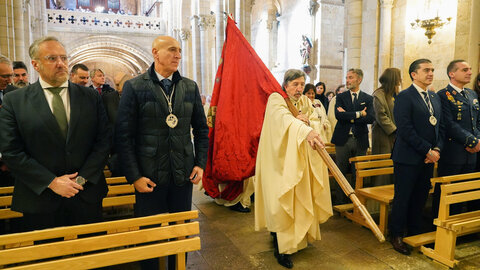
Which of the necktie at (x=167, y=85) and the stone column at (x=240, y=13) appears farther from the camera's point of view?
the stone column at (x=240, y=13)

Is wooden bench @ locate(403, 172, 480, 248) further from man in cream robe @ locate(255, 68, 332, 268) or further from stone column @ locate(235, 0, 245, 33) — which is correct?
stone column @ locate(235, 0, 245, 33)

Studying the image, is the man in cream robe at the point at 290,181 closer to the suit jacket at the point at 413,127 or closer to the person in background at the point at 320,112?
the suit jacket at the point at 413,127

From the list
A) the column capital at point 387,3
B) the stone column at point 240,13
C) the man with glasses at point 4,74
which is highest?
the stone column at point 240,13

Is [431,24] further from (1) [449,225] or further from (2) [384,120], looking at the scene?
(1) [449,225]

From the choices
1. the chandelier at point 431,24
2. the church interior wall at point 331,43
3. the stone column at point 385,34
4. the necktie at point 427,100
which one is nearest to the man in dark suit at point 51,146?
the necktie at point 427,100

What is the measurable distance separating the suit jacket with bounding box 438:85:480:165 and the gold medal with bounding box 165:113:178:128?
8.87 ft

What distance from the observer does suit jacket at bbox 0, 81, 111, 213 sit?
1805 millimetres

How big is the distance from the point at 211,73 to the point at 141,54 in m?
8.29

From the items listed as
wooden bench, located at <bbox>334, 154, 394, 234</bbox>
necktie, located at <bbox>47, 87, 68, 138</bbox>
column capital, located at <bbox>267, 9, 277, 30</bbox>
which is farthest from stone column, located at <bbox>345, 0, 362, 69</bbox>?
column capital, located at <bbox>267, 9, 277, 30</bbox>

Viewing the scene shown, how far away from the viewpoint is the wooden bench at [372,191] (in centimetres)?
342

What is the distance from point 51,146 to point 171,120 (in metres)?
0.72

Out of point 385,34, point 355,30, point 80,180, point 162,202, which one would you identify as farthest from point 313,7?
point 80,180

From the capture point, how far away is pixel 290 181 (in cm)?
265

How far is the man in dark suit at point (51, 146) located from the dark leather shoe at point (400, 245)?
8.53 ft
